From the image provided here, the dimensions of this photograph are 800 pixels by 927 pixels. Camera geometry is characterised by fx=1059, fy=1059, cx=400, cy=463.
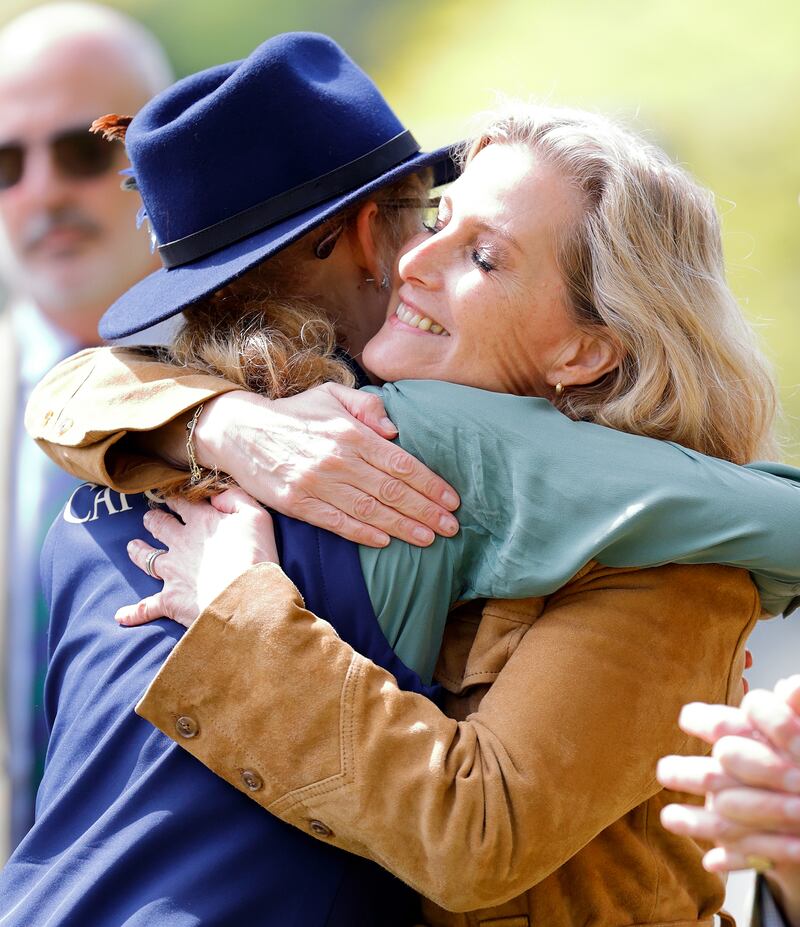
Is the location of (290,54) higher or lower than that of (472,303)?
higher

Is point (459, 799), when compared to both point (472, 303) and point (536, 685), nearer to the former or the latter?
point (536, 685)

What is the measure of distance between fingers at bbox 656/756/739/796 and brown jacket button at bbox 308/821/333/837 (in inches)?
19.6

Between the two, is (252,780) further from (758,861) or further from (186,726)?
(758,861)

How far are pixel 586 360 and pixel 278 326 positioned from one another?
568mm

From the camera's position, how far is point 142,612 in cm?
175

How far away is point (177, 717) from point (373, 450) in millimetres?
504

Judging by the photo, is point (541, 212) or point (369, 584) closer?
point (369, 584)

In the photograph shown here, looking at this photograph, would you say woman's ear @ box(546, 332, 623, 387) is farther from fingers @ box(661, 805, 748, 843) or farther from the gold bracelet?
fingers @ box(661, 805, 748, 843)

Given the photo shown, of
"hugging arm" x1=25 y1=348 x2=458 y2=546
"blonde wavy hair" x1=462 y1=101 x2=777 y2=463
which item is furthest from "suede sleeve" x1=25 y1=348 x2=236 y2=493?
"blonde wavy hair" x1=462 y1=101 x2=777 y2=463

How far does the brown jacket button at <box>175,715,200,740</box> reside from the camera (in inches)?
61.9

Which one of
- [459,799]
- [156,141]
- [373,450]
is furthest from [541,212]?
[459,799]

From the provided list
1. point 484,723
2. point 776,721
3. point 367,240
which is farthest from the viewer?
point 367,240

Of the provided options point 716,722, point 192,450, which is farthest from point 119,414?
Answer: point 716,722

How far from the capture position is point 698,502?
1.55m
